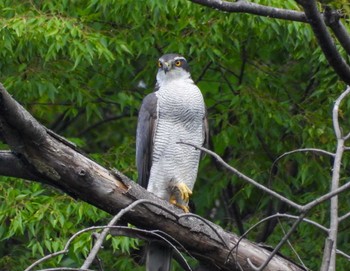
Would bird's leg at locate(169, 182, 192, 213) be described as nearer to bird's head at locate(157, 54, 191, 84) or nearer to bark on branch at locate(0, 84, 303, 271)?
bird's head at locate(157, 54, 191, 84)

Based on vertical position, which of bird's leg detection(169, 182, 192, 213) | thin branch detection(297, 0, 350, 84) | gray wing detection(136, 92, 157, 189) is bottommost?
bird's leg detection(169, 182, 192, 213)

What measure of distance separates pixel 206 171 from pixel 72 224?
98.7 inches

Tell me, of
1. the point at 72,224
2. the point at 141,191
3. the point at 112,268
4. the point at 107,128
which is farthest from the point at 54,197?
the point at 107,128

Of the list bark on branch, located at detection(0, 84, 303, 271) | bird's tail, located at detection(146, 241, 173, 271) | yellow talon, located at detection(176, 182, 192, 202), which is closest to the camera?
bark on branch, located at detection(0, 84, 303, 271)

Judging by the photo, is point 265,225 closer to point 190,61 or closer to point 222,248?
point 190,61

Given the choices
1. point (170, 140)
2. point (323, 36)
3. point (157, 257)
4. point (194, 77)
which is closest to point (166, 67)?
point (170, 140)

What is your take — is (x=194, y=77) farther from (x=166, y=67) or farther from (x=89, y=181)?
(x=89, y=181)

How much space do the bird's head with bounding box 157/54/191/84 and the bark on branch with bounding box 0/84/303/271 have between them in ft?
6.06

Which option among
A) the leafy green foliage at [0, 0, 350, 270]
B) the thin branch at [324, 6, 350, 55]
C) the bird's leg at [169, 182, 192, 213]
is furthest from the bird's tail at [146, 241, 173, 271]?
the thin branch at [324, 6, 350, 55]

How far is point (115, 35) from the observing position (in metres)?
7.36

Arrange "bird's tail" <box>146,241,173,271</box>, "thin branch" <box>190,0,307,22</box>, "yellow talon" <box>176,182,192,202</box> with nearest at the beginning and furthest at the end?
"thin branch" <box>190,0,307,22</box>, "bird's tail" <box>146,241,173,271</box>, "yellow talon" <box>176,182,192,202</box>

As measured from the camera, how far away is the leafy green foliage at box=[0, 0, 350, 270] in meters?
6.66

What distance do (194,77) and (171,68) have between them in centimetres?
137

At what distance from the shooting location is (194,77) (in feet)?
26.3
